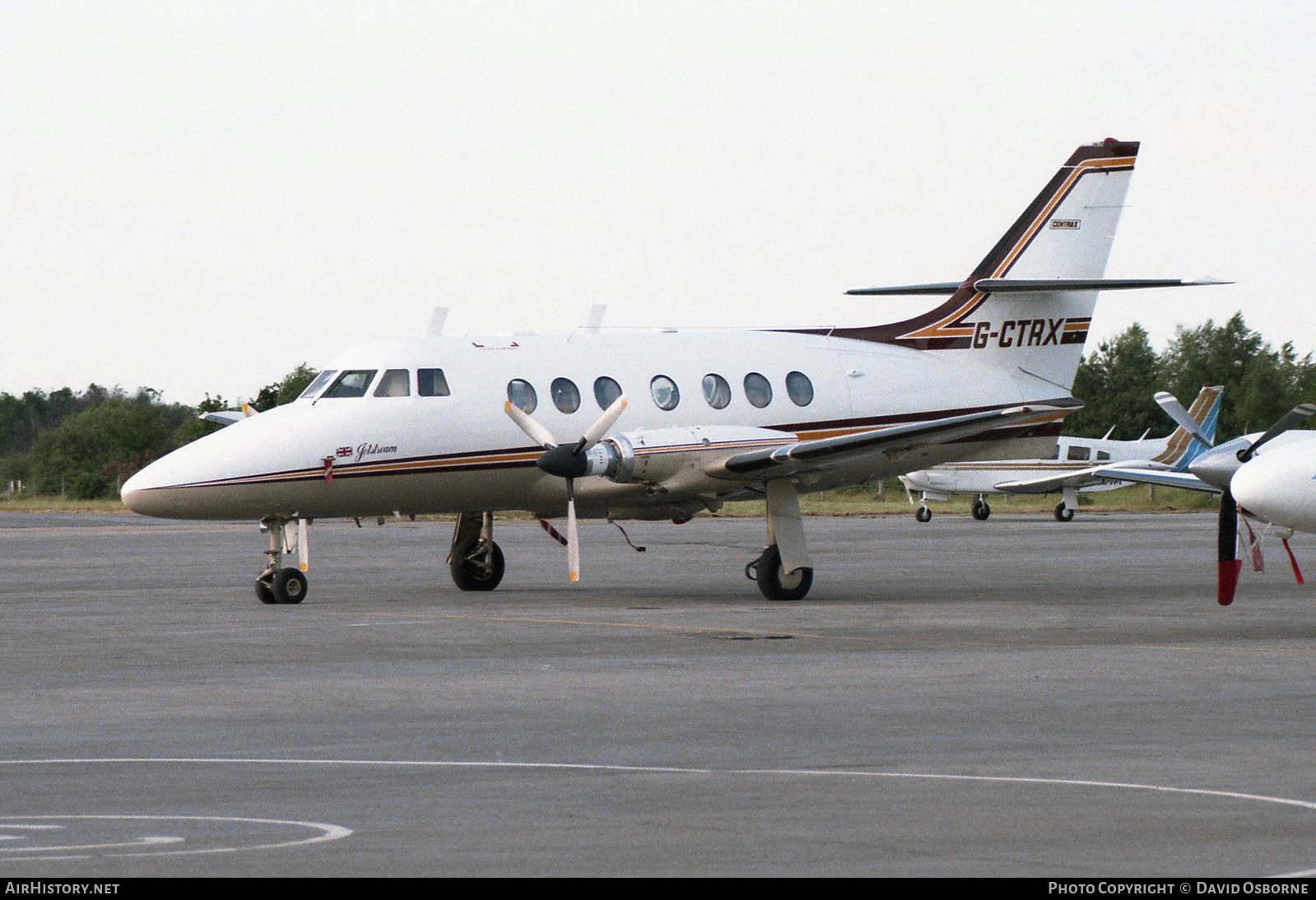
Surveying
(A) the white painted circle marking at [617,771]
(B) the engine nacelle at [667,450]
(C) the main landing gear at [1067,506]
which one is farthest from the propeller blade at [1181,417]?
(C) the main landing gear at [1067,506]

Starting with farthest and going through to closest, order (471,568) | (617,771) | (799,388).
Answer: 1. (471,568)
2. (799,388)
3. (617,771)

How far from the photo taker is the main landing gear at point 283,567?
76.8 feet

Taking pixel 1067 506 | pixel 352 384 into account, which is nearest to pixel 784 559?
pixel 352 384

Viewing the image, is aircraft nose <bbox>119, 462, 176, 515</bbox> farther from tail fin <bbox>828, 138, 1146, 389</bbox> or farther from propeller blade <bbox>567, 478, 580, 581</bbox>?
tail fin <bbox>828, 138, 1146, 389</bbox>

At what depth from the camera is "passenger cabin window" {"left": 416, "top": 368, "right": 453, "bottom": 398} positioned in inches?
949

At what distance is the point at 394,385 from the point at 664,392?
391 cm

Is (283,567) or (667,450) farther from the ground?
(667,450)

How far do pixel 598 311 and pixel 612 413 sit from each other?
3.22 m

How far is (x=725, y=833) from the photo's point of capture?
8141 millimetres

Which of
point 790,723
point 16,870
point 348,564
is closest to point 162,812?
point 16,870

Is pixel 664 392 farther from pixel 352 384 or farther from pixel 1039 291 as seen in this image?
pixel 1039 291

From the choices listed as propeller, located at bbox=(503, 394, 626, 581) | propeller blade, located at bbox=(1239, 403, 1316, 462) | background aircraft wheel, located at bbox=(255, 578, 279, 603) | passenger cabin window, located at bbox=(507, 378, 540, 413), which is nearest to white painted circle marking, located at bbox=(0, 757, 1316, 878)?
propeller, located at bbox=(503, 394, 626, 581)

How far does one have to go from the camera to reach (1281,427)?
2312cm

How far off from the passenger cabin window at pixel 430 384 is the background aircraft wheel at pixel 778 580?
486 cm
